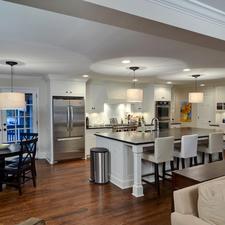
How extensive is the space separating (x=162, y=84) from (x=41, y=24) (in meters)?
6.29

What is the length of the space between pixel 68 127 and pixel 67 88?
114 centimetres

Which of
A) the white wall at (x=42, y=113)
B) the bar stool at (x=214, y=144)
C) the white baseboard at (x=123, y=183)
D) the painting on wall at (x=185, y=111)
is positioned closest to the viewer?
the white baseboard at (x=123, y=183)

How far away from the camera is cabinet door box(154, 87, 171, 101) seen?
7840mm

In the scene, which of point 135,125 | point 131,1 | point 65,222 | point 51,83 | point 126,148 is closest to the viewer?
point 131,1

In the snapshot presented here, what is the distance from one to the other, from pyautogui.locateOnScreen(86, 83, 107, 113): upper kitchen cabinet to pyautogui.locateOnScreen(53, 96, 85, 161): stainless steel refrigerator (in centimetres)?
62

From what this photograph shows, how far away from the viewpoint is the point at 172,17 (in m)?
1.77

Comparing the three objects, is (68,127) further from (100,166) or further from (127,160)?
(127,160)

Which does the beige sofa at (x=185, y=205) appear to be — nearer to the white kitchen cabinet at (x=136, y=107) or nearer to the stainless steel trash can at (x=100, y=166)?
the stainless steel trash can at (x=100, y=166)

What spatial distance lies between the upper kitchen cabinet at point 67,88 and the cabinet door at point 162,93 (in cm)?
286

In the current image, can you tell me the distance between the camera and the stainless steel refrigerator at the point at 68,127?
5996mm

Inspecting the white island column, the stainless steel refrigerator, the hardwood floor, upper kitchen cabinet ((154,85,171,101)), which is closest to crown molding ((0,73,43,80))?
the stainless steel refrigerator

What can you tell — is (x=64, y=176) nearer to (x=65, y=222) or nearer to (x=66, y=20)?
(x=65, y=222)

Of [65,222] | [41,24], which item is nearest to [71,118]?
[65,222]

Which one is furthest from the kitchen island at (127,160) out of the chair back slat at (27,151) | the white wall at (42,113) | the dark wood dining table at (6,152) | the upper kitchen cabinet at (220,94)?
the upper kitchen cabinet at (220,94)
